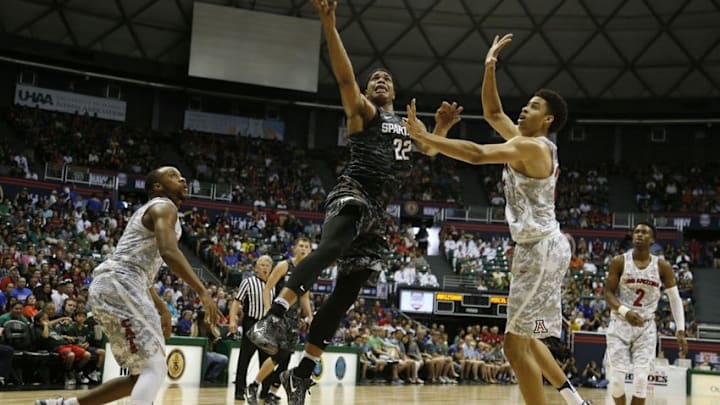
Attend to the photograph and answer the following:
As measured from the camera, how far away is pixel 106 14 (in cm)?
3312

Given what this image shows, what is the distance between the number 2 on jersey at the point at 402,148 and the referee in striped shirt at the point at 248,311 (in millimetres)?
4453

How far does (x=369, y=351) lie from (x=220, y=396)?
7.59 meters

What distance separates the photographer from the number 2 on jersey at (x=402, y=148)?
6.23 meters

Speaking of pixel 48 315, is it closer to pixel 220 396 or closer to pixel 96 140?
pixel 220 396

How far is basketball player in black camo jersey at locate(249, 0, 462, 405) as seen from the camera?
18.6 ft

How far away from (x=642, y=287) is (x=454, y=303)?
745 inches

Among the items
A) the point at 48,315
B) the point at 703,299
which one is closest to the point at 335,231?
the point at 48,315

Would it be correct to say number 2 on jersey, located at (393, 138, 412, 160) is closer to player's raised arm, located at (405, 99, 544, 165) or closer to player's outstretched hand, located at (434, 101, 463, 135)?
player's outstretched hand, located at (434, 101, 463, 135)

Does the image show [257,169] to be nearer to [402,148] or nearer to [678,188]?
[678,188]

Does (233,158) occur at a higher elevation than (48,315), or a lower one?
higher

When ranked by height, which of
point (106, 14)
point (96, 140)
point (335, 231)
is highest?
point (106, 14)

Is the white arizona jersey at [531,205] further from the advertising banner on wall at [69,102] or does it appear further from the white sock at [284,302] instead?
the advertising banner on wall at [69,102]

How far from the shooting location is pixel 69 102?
33.8m

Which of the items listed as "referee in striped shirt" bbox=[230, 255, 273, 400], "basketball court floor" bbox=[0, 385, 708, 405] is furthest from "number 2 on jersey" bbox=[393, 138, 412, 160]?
"basketball court floor" bbox=[0, 385, 708, 405]
